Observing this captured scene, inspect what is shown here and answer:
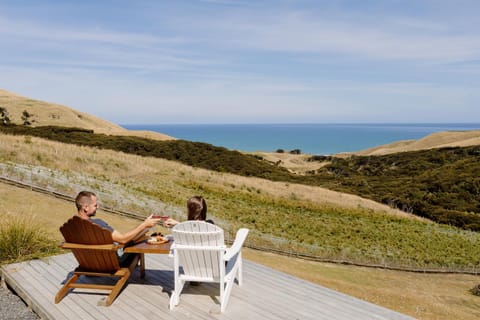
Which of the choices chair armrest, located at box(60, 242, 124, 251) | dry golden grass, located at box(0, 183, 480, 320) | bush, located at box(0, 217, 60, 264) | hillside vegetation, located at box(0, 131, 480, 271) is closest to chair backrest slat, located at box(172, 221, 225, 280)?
chair armrest, located at box(60, 242, 124, 251)

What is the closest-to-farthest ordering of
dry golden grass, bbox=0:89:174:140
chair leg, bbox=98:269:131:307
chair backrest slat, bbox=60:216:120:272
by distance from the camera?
1. chair backrest slat, bbox=60:216:120:272
2. chair leg, bbox=98:269:131:307
3. dry golden grass, bbox=0:89:174:140

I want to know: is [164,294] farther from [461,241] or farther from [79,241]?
[461,241]

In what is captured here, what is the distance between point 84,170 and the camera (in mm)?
24906

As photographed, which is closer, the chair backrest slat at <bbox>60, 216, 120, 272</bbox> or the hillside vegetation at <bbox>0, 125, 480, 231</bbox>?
the chair backrest slat at <bbox>60, 216, 120, 272</bbox>

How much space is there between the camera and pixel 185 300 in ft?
19.7

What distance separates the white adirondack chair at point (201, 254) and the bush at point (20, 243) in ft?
11.8

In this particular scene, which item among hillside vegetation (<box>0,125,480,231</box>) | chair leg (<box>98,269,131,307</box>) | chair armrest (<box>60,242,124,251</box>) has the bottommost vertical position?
hillside vegetation (<box>0,125,480,231</box>)

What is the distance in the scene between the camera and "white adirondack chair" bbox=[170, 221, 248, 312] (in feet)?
17.9

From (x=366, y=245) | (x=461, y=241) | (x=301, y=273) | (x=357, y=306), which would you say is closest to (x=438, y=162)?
(x=461, y=241)

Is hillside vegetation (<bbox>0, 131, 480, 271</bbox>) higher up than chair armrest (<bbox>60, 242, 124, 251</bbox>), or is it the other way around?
chair armrest (<bbox>60, 242, 124, 251</bbox>)

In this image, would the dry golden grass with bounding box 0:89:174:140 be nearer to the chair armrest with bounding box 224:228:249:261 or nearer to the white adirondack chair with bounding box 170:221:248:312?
the chair armrest with bounding box 224:228:249:261

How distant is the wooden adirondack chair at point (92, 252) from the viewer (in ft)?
18.0

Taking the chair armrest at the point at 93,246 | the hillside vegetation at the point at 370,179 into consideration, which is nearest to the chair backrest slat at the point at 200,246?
the chair armrest at the point at 93,246

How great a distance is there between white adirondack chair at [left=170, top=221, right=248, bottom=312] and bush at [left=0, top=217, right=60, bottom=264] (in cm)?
361
